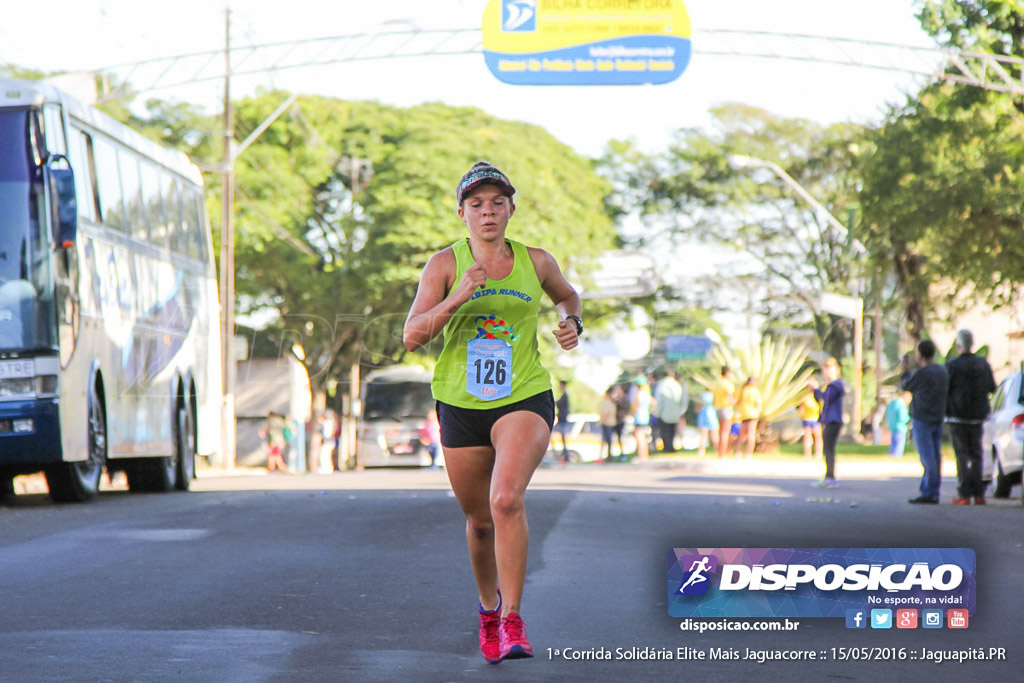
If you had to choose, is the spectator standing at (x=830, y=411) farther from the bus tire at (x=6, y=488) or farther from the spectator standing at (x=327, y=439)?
the spectator standing at (x=327, y=439)

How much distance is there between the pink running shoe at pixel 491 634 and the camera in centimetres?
602

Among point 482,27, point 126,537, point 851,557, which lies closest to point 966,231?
point 482,27

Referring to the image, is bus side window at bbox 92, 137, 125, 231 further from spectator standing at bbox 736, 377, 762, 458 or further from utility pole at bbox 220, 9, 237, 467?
utility pole at bbox 220, 9, 237, 467

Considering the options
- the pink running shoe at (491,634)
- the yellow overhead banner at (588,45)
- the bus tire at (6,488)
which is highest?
the yellow overhead banner at (588,45)

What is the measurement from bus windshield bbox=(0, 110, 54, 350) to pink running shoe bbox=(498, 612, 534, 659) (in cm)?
983

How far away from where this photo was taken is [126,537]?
11.4 meters

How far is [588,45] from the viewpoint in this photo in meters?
22.8

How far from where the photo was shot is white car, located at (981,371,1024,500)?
16203 mm

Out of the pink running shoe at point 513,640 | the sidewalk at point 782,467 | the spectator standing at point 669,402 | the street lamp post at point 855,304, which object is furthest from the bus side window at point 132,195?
the street lamp post at point 855,304

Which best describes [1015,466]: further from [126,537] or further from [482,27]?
[482,27]

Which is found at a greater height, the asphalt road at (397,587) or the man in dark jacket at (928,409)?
the man in dark jacket at (928,409)

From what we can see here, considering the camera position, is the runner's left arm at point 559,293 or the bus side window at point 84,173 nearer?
the runner's left arm at point 559,293

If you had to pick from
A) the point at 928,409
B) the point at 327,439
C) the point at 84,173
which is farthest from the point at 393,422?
the point at 928,409

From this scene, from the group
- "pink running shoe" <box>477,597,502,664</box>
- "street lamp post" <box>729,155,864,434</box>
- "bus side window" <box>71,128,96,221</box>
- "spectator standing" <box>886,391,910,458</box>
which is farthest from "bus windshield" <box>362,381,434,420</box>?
"pink running shoe" <box>477,597,502,664</box>
